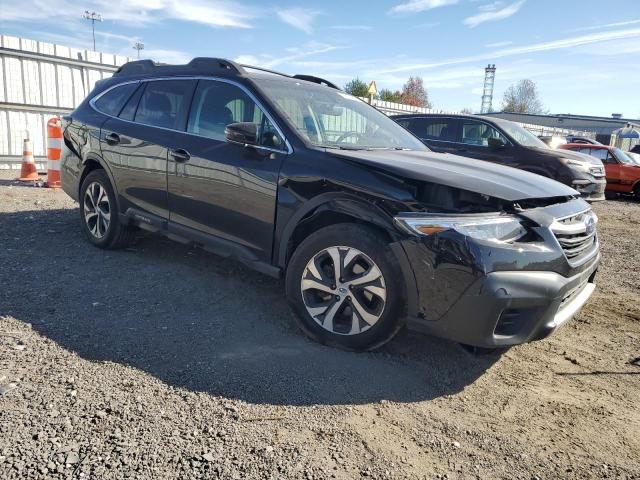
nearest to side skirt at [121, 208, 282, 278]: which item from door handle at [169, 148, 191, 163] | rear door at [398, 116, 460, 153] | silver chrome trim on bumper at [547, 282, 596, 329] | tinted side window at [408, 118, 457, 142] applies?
door handle at [169, 148, 191, 163]

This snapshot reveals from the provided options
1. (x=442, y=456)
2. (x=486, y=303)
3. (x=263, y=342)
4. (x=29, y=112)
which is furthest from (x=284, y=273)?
(x=29, y=112)

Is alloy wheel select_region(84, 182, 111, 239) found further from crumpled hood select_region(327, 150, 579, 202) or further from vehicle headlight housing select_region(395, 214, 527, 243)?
vehicle headlight housing select_region(395, 214, 527, 243)

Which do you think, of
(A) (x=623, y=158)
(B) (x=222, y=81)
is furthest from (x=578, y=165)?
(B) (x=222, y=81)

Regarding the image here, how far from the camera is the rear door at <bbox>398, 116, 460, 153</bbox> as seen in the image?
10.1 meters

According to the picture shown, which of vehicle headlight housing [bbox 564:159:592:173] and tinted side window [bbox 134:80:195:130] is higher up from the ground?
tinted side window [bbox 134:80:195:130]

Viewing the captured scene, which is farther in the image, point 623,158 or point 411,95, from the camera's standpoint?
point 411,95

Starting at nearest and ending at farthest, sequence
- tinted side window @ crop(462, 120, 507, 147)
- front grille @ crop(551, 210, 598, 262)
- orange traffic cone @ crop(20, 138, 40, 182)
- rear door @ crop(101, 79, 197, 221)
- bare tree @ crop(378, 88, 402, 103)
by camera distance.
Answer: front grille @ crop(551, 210, 598, 262) → rear door @ crop(101, 79, 197, 221) → orange traffic cone @ crop(20, 138, 40, 182) → tinted side window @ crop(462, 120, 507, 147) → bare tree @ crop(378, 88, 402, 103)

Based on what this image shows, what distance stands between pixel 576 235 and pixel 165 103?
141 inches

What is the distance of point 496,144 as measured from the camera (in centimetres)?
985

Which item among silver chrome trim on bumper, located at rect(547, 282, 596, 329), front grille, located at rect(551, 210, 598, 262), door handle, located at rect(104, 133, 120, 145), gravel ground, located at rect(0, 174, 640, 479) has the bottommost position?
gravel ground, located at rect(0, 174, 640, 479)

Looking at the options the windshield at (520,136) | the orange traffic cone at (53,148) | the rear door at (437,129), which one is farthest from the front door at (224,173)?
the windshield at (520,136)

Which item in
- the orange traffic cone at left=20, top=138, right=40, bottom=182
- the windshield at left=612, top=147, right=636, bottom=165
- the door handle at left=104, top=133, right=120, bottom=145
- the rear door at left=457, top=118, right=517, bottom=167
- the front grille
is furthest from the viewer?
the windshield at left=612, top=147, right=636, bottom=165

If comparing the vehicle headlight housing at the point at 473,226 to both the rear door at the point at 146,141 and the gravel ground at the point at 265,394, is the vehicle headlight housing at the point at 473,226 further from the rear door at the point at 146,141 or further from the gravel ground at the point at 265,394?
the rear door at the point at 146,141

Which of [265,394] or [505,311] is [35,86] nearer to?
[265,394]
